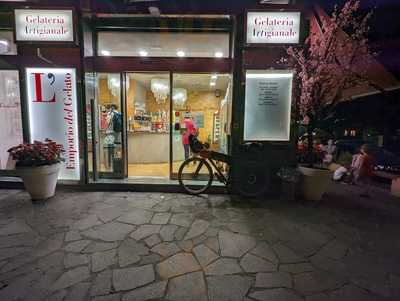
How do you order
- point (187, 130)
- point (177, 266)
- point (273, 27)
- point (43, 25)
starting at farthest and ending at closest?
point (187, 130) → point (43, 25) → point (273, 27) → point (177, 266)

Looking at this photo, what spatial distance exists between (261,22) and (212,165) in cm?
280

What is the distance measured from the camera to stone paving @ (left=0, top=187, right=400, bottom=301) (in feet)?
7.04

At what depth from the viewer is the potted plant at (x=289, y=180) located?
4.49m

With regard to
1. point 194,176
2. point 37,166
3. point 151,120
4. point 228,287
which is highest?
point 151,120

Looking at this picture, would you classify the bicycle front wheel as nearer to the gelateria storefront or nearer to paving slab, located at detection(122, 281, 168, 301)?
the gelateria storefront

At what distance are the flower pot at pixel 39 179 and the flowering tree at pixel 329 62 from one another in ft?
15.6

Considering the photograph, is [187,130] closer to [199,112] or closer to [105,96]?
[199,112]

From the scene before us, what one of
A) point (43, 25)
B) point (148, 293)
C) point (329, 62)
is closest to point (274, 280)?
point (148, 293)

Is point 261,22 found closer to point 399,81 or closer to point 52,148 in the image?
point 52,148

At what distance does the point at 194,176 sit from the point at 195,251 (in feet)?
7.63

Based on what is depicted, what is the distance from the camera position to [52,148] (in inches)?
173

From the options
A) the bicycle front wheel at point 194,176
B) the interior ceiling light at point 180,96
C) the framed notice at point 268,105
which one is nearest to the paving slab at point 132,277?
the bicycle front wheel at point 194,176

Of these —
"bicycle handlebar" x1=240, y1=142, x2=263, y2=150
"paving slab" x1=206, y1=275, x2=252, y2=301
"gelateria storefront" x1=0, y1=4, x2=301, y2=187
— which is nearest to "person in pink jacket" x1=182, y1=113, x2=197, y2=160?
"gelateria storefront" x1=0, y1=4, x2=301, y2=187

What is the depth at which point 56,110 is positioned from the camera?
4941 mm
